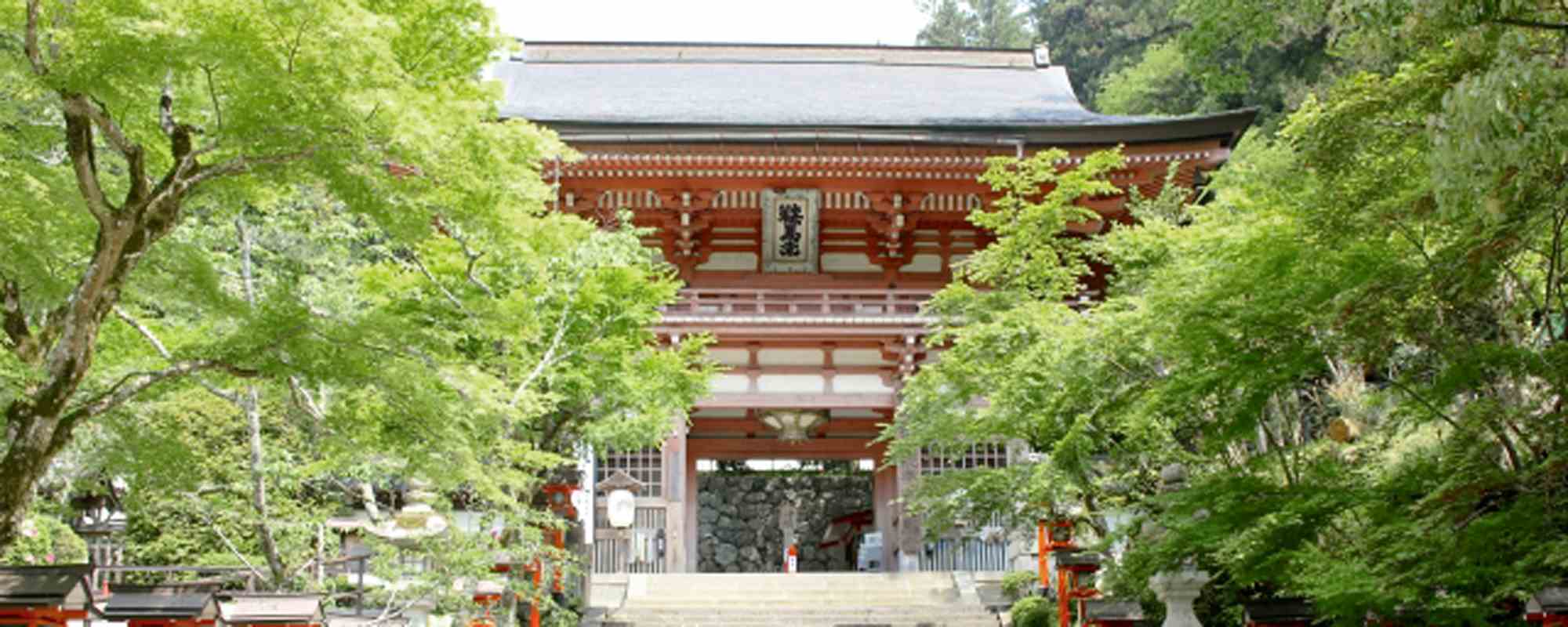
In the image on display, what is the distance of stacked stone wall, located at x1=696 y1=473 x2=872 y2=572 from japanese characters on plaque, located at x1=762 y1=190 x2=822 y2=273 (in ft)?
29.5

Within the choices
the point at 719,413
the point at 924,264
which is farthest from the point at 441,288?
the point at 719,413

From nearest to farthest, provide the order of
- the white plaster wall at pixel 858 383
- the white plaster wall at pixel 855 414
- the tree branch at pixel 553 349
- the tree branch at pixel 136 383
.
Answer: the tree branch at pixel 136 383, the tree branch at pixel 553 349, the white plaster wall at pixel 858 383, the white plaster wall at pixel 855 414

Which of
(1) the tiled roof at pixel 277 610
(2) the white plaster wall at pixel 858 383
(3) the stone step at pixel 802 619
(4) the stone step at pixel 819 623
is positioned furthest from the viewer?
(2) the white plaster wall at pixel 858 383

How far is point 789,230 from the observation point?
54.7ft

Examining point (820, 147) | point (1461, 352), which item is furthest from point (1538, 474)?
point (820, 147)

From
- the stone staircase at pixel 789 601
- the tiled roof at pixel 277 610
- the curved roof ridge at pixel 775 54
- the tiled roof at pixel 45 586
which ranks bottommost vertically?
the stone staircase at pixel 789 601

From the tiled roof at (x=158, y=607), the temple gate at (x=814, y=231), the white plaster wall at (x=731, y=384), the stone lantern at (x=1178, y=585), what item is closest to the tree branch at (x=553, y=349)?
the tiled roof at (x=158, y=607)

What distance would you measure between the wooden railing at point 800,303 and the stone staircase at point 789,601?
315 centimetres

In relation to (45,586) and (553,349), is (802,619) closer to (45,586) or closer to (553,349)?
(553,349)

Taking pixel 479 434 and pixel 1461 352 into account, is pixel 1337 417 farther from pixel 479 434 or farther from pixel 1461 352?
pixel 479 434

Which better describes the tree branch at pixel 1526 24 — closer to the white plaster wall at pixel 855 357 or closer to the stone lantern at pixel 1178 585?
the stone lantern at pixel 1178 585

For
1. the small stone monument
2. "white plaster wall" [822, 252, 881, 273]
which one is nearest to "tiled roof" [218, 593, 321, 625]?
"white plaster wall" [822, 252, 881, 273]

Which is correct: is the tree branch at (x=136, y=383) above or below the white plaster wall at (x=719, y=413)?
below

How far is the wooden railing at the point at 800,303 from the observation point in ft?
52.0
